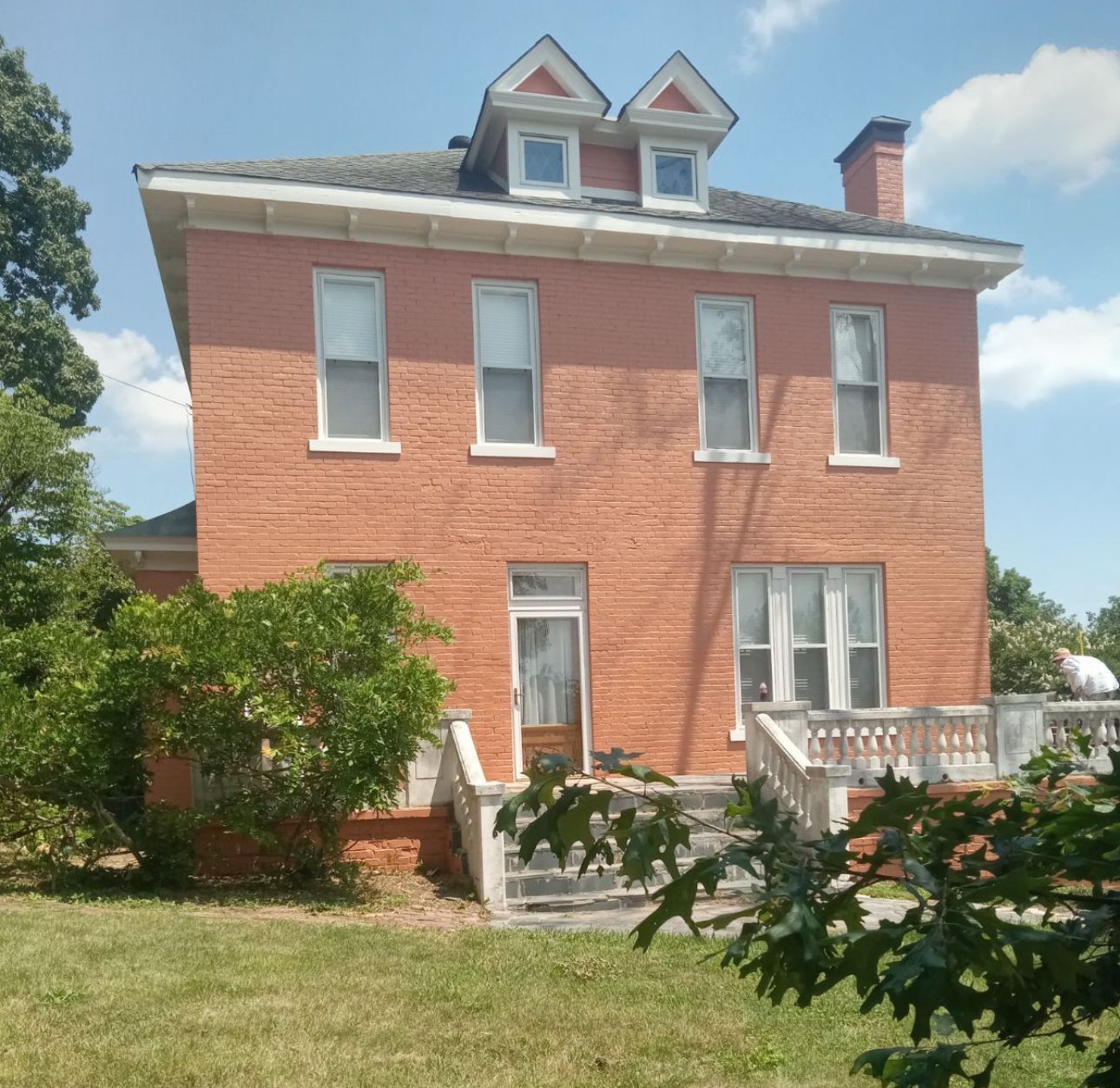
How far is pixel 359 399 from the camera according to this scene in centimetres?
1376

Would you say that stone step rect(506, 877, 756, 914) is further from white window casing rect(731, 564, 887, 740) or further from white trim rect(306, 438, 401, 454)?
white trim rect(306, 438, 401, 454)

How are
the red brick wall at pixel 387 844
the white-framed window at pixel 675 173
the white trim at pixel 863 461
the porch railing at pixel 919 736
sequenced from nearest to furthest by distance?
the red brick wall at pixel 387 844 → the porch railing at pixel 919 736 → the white trim at pixel 863 461 → the white-framed window at pixel 675 173

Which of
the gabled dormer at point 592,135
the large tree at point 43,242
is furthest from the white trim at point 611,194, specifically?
the large tree at point 43,242

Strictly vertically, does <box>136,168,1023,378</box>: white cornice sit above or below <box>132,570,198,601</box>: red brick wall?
above

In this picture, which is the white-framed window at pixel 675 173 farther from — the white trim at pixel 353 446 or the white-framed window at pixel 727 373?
the white trim at pixel 353 446

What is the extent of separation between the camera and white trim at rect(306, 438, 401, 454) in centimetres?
1338

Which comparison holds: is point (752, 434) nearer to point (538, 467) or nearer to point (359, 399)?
point (538, 467)

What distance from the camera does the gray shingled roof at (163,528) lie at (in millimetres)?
13672

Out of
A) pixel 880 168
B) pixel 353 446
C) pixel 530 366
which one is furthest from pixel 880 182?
pixel 353 446

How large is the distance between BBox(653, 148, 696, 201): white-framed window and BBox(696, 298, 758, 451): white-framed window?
169cm

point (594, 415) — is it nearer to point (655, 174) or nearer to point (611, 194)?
point (611, 194)

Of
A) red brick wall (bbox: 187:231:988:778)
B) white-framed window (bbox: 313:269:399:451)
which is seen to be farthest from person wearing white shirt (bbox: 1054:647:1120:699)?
white-framed window (bbox: 313:269:399:451)

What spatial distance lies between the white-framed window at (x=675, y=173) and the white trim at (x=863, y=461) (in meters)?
3.94

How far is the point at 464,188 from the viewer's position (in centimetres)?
1478
